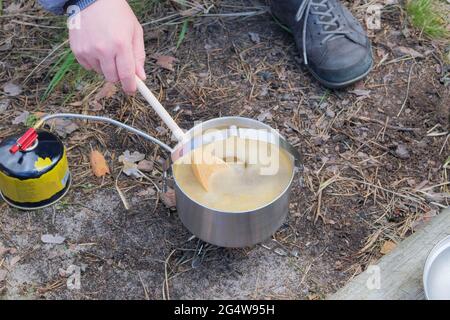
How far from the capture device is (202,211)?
1456 millimetres

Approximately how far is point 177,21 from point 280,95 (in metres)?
0.51

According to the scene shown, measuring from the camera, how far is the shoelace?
85.7 inches

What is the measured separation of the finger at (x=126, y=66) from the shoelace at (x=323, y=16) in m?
0.94

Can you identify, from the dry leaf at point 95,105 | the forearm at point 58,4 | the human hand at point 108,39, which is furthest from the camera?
the dry leaf at point 95,105

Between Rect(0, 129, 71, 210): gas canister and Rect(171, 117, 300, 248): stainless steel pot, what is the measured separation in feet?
1.27

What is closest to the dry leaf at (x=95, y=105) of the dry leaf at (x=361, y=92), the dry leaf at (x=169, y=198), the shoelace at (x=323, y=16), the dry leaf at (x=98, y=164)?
the dry leaf at (x=98, y=164)

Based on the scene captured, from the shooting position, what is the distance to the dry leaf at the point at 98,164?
185 centimetres

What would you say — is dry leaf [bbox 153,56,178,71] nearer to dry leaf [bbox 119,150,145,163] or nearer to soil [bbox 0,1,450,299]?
soil [bbox 0,1,450,299]

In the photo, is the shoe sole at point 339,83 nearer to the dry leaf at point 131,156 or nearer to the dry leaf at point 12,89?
the dry leaf at point 131,156

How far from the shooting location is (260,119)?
6.58 ft

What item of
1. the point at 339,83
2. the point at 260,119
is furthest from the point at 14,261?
the point at 339,83

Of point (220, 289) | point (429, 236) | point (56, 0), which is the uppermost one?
point (56, 0)

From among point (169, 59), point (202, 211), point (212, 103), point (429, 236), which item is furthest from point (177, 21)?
point (429, 236)

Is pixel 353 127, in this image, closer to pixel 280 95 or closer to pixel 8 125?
pixel 280 95
